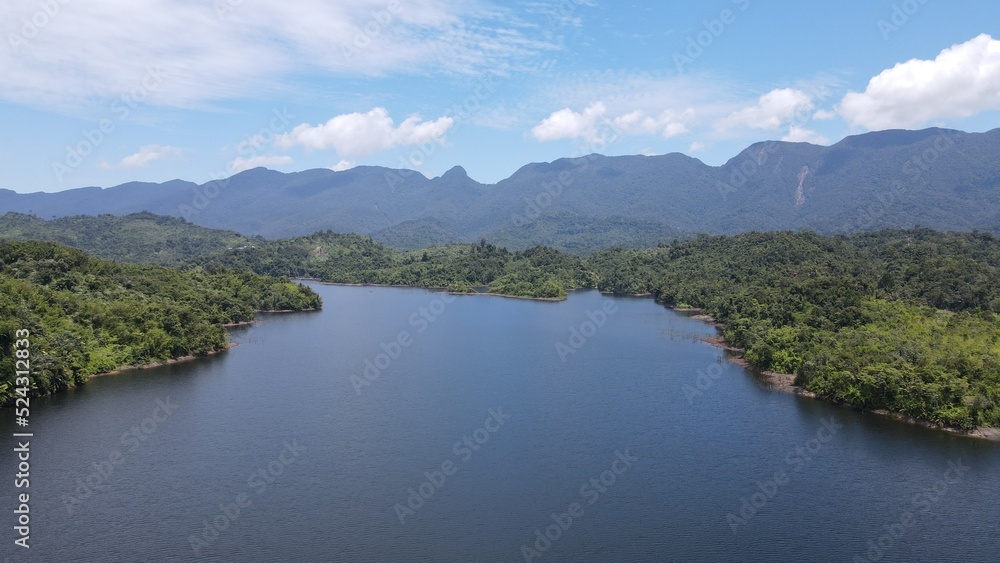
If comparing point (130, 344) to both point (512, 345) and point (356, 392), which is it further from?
point (512, 345)

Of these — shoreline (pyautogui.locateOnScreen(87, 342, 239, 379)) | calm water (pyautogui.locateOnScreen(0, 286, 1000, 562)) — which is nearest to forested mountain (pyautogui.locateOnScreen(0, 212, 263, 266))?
shoreline (pyautogui.locateOnScreen(87, 342, 239, 379))

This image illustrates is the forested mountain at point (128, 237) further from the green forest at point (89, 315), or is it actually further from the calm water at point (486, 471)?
the calm water at point (486, 471)

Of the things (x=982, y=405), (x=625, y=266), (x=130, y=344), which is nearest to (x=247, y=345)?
(x=130, y=344)

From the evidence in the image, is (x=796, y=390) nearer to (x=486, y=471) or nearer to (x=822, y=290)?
(x=822, y=290)

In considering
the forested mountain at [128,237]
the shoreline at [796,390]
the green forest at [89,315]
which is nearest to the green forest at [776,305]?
the green forest at [89,315]

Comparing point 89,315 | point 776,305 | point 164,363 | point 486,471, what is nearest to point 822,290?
point 776,305

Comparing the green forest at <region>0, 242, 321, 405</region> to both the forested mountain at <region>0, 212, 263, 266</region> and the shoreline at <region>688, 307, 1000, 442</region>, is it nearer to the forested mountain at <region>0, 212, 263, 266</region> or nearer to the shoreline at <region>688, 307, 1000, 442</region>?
the shoreline at <region>688, 307, 1000, 442</region>
